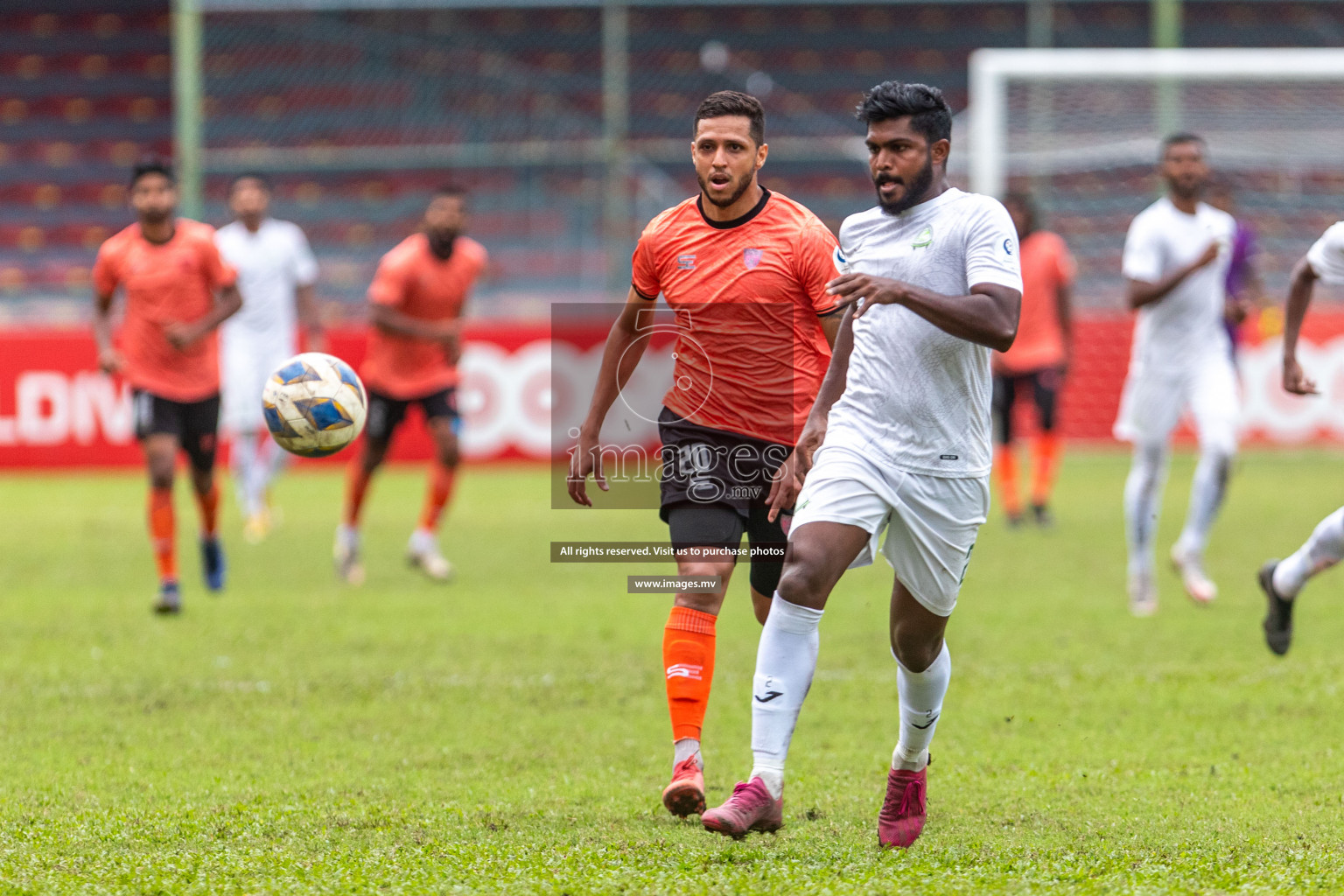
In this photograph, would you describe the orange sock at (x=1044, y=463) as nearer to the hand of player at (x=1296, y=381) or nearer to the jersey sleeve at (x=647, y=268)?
the hand of player at (x=1296, y=381)

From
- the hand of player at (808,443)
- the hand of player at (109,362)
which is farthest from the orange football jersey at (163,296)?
the hand of player at (808,443)

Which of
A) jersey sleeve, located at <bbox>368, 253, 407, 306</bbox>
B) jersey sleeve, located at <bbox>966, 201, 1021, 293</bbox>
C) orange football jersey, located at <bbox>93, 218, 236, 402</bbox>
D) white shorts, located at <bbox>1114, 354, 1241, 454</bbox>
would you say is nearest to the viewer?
jersey sleeve, located at <bbox>966, 201, 1021, 293</bbox>

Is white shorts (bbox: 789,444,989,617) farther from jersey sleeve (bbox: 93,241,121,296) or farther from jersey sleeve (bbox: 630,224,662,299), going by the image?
jersey sleeve (bbox: 93,241,121,296)

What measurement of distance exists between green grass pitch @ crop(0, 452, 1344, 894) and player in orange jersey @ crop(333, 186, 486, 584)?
47cm

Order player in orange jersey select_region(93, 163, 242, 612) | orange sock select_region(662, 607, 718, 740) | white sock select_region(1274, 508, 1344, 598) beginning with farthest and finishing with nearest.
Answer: player in orange jersey select_region(93, 163, 242, 612)
white sock select_region(1274, 508, 1344, 598)
orange sock select_region(662, 607, 718, 740)

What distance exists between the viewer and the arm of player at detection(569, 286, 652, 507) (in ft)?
17.2

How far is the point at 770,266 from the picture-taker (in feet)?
16.6

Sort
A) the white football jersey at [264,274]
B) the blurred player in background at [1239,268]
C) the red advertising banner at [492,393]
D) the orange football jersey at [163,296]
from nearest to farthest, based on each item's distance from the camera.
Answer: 1. the orange football jersey at [163,296]
2. the blurred player in background at [1239,268]
3. the white football jersey at [264,274]
4. the red advertising banner at [492,393]

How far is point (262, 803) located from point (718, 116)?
2582 millimetres

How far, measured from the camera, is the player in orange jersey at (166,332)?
8.96m

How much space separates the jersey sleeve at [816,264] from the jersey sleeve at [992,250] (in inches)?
26.2

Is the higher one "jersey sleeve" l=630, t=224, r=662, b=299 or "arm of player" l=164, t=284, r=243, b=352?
"jersey sleeve" l=630, t=224, r=662, b=299

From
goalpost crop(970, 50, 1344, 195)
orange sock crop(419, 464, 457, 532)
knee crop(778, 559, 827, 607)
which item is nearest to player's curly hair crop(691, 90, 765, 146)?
knee crop(778, 559, 827, 607)

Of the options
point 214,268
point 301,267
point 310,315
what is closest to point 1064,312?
point 310,315
